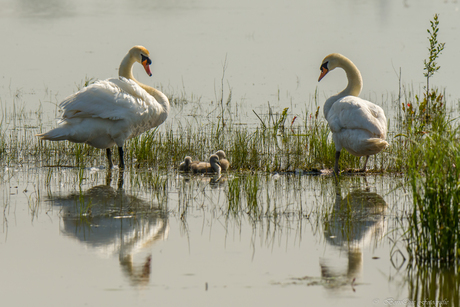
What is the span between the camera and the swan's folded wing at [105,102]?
8.62 m

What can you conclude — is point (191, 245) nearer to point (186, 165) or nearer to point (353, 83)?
point (186, 165)

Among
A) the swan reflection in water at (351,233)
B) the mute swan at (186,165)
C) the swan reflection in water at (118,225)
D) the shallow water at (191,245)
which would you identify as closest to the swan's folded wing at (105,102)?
the mute swan at (186,165)

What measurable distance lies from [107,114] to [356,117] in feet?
10.4

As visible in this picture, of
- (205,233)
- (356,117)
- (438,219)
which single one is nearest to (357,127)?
(356,117)

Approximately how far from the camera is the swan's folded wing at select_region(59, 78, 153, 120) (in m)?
8.62

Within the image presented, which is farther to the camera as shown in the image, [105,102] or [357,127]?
[105,102]

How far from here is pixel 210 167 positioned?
8.83m

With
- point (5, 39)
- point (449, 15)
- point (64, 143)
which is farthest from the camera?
point (449, 15)

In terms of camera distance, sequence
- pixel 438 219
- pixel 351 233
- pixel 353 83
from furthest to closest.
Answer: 1. pixel 353 83
2. pixel 351 233
3. pixel 438 219

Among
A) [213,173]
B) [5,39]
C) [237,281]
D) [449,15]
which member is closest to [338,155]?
[213,173]

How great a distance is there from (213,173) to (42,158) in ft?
8.08

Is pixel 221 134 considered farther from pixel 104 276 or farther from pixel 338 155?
pixel 104 276

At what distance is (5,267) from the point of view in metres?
5.05

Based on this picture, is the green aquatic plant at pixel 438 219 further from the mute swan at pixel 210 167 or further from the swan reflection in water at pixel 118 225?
the mute swan at pixel 210 167
